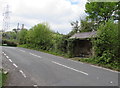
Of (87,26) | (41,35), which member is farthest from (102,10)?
(41,35)

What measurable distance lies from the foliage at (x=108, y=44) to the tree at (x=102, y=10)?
13245mm

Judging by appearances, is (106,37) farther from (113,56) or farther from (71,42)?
(71,42)

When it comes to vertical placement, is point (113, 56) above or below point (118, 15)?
below

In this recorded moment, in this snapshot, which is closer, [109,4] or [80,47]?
[80,47]

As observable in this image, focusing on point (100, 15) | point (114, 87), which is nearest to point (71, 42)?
point (100, 15)

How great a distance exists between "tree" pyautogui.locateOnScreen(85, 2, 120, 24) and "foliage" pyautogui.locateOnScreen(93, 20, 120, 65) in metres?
13.2

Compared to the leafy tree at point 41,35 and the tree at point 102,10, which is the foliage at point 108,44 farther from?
the leafy tree at point 41,35

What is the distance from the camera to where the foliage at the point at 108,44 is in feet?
40.0

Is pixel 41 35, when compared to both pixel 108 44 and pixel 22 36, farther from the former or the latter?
pixel 108 44

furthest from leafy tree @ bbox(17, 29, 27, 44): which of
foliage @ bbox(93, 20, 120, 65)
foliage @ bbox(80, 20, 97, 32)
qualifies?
foliage @ bbox(93, 20, 120, 65)

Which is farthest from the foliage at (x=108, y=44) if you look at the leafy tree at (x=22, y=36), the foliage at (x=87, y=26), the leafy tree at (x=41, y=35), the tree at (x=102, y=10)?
the leafy tree at (x=22, y=36)

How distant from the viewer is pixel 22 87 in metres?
5.63

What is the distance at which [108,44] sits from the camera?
13.0 m

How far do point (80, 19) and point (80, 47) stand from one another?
17.9 m
